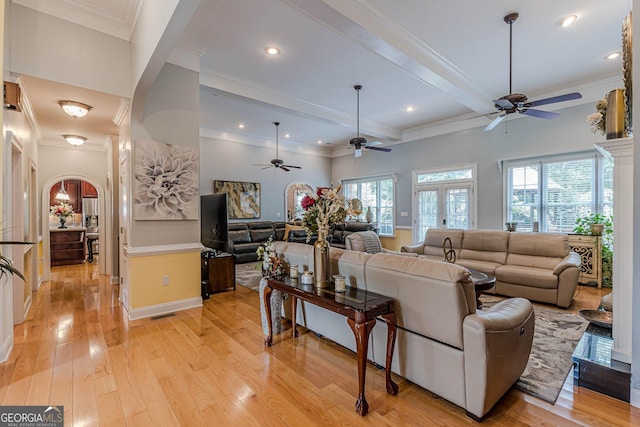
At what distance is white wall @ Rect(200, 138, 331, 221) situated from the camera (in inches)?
299

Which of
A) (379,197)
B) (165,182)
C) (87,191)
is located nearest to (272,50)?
(165,182)

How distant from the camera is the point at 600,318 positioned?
279 cm

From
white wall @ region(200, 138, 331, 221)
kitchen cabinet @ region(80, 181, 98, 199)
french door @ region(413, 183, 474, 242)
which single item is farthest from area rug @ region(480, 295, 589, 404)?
kitchen cabinet @ region(80, 181, 98, 199)

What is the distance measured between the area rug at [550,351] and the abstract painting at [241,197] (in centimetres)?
615

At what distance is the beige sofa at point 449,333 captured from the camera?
1745 mm

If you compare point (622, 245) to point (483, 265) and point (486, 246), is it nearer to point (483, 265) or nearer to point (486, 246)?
point (483, 265)

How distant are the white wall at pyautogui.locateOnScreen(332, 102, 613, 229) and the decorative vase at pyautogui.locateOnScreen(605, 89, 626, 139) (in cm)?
378

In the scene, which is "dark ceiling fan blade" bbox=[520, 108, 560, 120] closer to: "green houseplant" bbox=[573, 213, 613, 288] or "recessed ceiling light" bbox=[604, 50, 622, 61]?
"recessed ceiling light" bbox=[604, 50, 622, 61]

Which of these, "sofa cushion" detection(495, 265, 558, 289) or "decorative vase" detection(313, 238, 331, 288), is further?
"sofa cushion" detection(495, 265, 558, 289)

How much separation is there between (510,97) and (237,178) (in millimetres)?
6528

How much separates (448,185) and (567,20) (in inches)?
161

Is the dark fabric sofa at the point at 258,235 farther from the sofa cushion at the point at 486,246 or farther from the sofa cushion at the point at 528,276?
the sofa cushion at the point at 528,276

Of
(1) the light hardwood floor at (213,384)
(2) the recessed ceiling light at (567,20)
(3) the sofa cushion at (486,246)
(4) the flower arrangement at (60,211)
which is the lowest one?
(1) the light hardwood floor at (213,384)

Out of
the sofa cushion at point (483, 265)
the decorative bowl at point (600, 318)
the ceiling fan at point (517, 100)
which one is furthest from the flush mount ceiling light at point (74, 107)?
the decorative bowl at point (600, 318)
